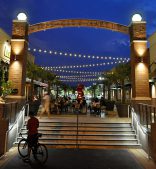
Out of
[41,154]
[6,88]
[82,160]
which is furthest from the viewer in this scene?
[6,88]

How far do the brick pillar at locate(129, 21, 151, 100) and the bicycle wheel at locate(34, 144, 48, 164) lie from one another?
6.94 meters

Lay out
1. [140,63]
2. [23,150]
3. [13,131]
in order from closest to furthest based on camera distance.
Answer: [23,150], [13,131], [140,63]

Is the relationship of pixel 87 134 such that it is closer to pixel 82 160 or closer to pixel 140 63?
pixel 82 160

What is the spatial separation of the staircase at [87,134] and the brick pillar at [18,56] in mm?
2724

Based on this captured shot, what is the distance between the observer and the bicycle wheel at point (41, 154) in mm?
7809

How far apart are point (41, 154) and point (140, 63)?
26.5 ft

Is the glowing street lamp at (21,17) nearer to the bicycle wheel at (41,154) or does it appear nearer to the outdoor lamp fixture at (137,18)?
the outdoor lamp fixture at (137,18)

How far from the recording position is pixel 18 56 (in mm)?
13641

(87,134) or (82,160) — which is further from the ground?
(87,134)

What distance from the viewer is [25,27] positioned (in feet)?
45.5

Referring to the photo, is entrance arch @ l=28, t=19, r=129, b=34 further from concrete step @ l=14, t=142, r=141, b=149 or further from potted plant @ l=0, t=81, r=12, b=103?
concrete step @ l=14, t=142, r=141, b=149

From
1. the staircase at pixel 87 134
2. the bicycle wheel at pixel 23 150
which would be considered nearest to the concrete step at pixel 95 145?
the staircase at pixel 87 134

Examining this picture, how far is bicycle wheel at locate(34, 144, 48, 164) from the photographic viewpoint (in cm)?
781

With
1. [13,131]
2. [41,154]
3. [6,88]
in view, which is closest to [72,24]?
[6,88]
